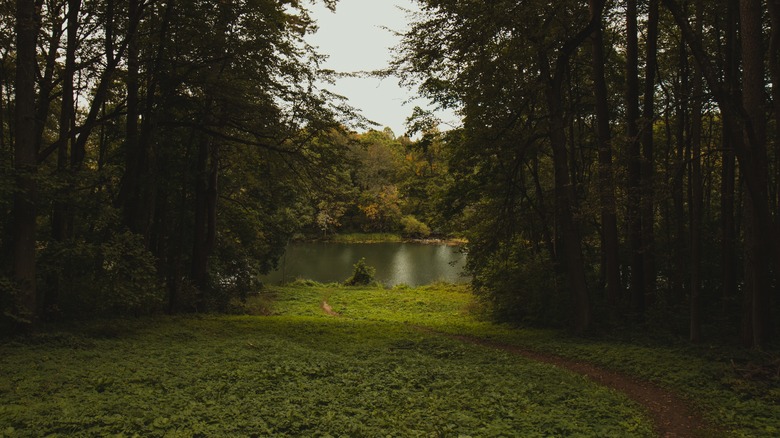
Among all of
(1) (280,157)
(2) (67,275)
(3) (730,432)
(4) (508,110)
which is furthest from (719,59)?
(2) (67,275)

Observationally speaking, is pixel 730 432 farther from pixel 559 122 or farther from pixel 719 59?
pixel 719 59

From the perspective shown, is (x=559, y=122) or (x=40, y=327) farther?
(x=559, y=122)

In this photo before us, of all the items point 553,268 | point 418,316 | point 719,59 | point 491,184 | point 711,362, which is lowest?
point 418,316

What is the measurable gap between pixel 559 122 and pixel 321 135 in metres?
5.41

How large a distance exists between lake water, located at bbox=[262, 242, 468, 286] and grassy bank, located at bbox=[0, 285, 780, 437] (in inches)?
679

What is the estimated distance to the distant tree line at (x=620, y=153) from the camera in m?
6.66

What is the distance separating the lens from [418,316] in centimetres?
1648

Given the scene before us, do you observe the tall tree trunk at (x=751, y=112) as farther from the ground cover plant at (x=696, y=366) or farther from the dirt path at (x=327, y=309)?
the dirt path at (x=327, y=309)

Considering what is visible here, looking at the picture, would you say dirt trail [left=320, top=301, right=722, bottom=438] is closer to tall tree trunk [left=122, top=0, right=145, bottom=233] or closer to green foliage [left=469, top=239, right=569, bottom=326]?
green foliage [left=469, top=239, right=569, bottom=326]

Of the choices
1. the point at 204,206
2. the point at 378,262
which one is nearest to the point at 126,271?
the point at 204,206

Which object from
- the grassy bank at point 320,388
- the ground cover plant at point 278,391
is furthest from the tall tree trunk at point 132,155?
the ground cover plant at point 278,391

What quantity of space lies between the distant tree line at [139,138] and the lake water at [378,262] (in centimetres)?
1445

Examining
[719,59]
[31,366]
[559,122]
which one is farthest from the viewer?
[559,122]

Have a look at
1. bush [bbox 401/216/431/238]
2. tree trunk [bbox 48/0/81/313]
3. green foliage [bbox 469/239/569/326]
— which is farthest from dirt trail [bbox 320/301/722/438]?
bush [bbox 401/216/431/238]
